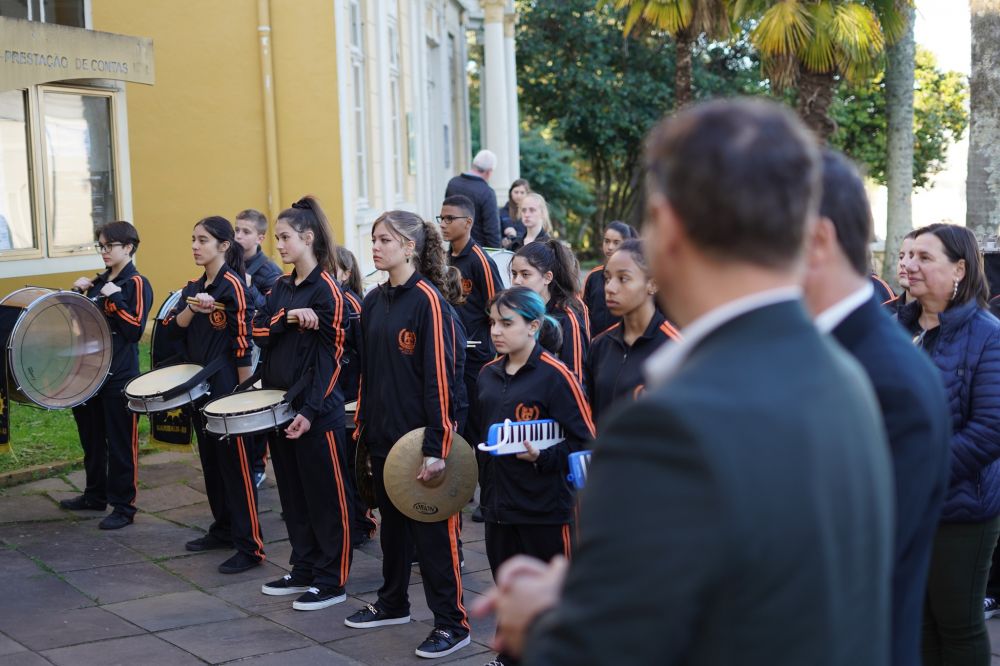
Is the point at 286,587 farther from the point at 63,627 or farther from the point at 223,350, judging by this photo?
the point at 223,350

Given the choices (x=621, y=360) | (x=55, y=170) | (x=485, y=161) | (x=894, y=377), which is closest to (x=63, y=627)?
(x=621, y=360)

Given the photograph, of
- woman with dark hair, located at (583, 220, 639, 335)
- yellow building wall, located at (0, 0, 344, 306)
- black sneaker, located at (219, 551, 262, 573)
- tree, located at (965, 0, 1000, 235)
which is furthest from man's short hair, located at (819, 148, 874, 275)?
yellow building wall, located at (0, 0, 344, 306)

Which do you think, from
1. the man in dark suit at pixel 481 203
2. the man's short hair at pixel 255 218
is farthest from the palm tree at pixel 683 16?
the man's short hair at pixel 255 218

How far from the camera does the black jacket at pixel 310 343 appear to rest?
6.32m

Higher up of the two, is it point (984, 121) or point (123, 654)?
point (984, 121)

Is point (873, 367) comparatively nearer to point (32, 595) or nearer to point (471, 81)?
point (32, 595)

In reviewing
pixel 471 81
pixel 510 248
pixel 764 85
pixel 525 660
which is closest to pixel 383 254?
pixel 525 660

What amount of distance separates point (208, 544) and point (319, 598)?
4.71 feet

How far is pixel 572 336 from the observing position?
21.4 feet

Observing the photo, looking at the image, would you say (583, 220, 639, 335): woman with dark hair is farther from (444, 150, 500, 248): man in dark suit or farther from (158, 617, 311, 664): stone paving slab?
(158, 617, 311, 664): stone paving slab

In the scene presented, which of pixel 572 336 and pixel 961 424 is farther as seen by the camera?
pixel 572 336

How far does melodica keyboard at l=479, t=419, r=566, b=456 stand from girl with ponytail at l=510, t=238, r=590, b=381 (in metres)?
1.59

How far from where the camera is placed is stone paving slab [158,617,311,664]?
18.3ft

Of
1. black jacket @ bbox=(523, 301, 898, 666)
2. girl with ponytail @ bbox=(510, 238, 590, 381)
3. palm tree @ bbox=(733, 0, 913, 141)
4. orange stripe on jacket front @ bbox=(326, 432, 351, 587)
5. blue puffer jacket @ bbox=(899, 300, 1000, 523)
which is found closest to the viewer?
black jacket @ bbox=(523, 301, 898, 666)
